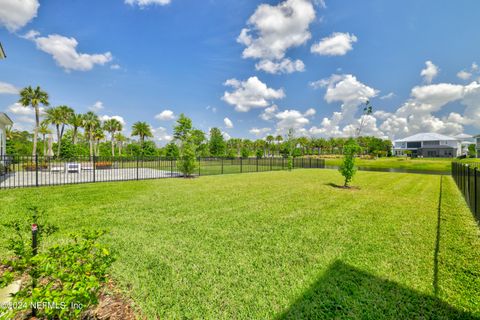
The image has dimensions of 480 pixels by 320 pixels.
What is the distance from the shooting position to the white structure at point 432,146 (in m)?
66.2

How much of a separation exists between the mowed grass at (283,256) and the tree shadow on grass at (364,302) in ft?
0.04

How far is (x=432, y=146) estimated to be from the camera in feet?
230

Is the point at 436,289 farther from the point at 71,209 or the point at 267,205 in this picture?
the point at 71,209

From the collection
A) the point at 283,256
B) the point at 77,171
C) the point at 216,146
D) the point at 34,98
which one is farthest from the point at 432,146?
the point at 34,98

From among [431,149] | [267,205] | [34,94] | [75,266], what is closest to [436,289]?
[75,266]

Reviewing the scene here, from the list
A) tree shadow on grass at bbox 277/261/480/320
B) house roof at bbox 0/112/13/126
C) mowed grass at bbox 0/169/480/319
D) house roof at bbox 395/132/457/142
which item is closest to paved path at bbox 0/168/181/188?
mowed grass at bbox 0/169/480/319

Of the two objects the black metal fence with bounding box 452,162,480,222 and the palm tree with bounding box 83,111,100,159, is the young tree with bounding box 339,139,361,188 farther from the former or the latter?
the palm tree with bounding box 83,111,100,159

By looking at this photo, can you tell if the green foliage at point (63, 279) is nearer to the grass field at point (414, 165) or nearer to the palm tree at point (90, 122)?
the grass field at point (414, 165)

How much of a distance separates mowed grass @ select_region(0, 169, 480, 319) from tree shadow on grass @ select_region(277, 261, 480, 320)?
0.04 ft

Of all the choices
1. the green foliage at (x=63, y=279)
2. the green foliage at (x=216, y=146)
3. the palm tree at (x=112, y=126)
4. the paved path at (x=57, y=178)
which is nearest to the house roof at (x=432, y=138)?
the green foliage at (x=216, y=146)

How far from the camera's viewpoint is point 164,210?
6488 millimetres

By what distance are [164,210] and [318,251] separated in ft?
14.9

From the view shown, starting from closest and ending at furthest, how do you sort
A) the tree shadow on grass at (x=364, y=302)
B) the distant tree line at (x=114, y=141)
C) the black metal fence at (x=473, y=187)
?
the tree shadow on grass at (x=364, y=302) → the black metal fence at (x=473, y=187) → the distant tree line at (x=114, y=141)

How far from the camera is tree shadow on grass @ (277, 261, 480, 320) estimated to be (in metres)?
2.44
